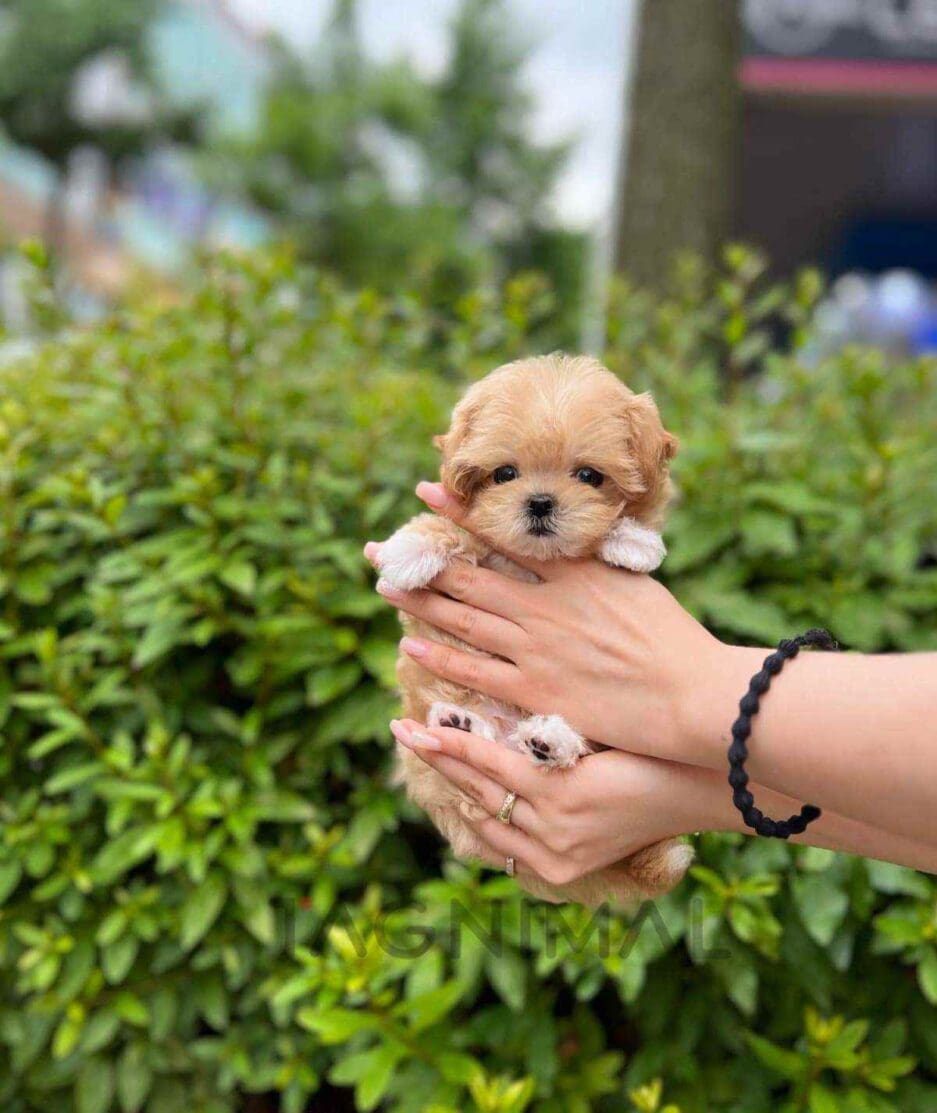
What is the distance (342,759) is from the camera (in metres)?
2.61

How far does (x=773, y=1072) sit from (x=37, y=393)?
2723 millimetres

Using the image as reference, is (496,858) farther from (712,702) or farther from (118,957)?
(118,957)

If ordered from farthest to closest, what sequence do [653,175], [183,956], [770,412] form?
[653,175] < [770,412] < [183,956]

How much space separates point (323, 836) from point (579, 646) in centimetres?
120

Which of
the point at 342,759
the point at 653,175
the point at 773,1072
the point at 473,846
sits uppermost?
the point at 653,175

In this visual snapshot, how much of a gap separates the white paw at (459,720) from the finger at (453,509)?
252mm

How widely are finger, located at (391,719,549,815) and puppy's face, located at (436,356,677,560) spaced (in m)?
0.30

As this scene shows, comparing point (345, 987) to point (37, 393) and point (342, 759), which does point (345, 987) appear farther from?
point (37, 393)

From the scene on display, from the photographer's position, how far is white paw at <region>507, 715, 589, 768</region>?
5.05ft

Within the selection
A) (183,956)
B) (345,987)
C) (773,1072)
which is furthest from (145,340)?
(773,1072)

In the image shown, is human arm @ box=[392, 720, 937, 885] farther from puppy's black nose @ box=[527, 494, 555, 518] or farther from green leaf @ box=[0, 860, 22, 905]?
green leaf @ box=[0, 860, 22, 905]

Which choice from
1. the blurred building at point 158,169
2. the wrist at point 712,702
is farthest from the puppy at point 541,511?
the blurred building at point 158,169

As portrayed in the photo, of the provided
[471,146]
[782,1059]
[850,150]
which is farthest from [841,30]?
[471,146]

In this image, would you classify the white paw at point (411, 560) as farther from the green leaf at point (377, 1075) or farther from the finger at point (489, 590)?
the green leaf at point (377, 1075)
